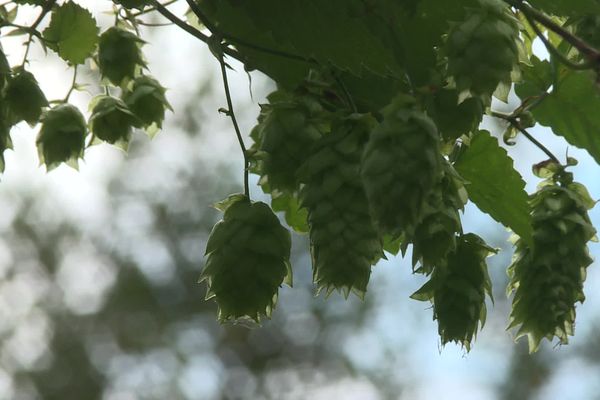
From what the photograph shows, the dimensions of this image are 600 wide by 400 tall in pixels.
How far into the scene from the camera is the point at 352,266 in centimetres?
123

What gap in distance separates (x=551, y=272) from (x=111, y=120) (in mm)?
851

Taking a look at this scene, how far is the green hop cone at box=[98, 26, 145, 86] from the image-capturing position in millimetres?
1891

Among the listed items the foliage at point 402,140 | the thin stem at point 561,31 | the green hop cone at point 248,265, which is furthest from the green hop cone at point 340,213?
the thin stem at point 561,31

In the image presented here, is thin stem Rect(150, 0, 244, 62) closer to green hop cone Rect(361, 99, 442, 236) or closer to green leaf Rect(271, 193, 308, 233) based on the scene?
green leaf Rect(271, 193, 308, 233)

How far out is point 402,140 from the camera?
3.47 ft

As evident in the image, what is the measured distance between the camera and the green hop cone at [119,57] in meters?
1.89

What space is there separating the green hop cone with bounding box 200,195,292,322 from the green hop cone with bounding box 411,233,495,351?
0.20m

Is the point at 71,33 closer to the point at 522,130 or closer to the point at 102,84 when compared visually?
the point at 102,84

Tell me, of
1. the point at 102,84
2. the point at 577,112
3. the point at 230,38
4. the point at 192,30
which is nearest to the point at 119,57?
the point at 102,84

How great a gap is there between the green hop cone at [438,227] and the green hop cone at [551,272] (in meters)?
0.31

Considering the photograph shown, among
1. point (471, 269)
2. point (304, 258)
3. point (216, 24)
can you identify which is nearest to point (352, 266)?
point (471, 269)

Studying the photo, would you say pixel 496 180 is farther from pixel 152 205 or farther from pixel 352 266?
pixel 152 205

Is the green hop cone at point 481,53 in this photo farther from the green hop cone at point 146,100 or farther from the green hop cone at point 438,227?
the green hop cone at point 146,100

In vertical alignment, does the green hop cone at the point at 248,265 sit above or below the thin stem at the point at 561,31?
below
